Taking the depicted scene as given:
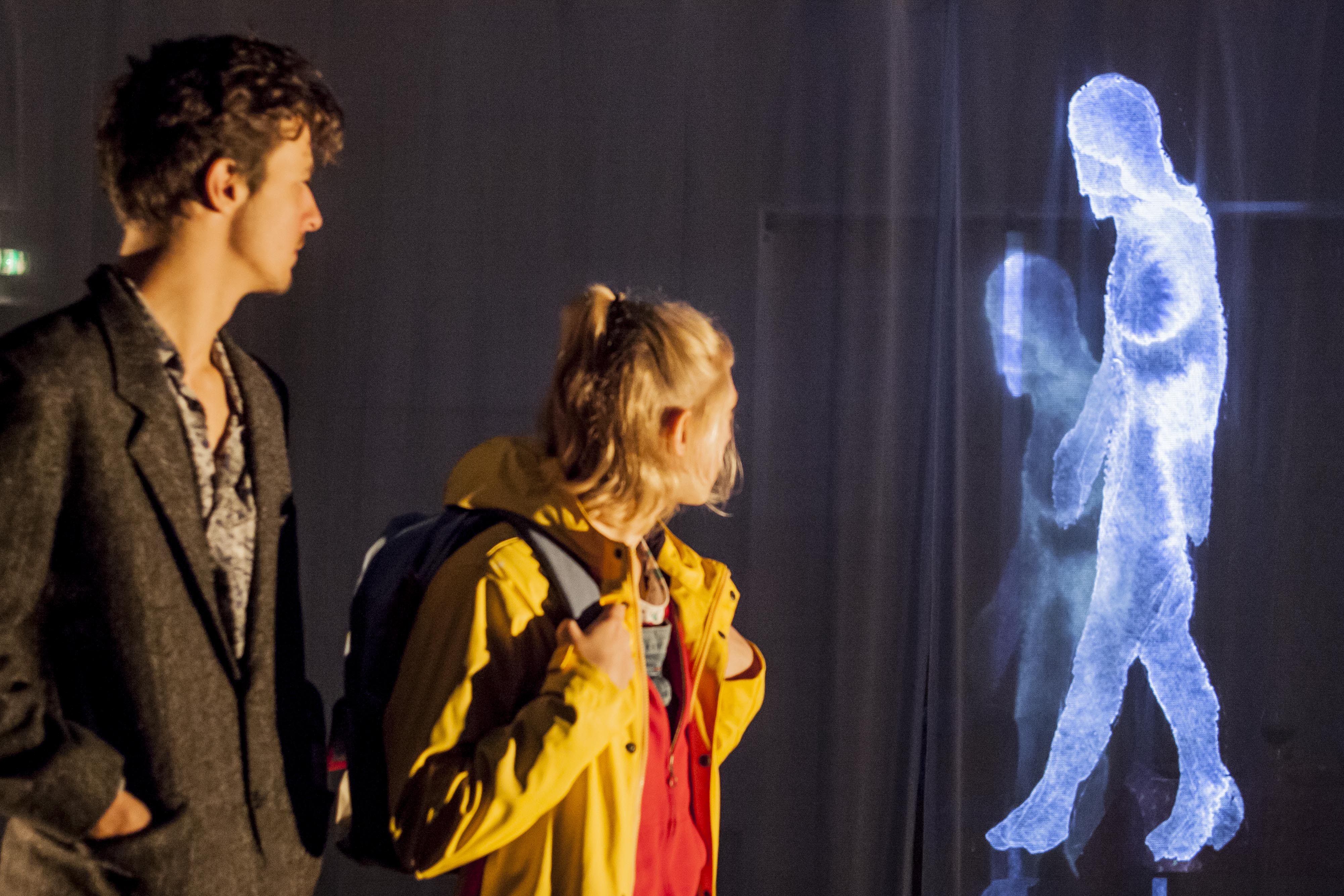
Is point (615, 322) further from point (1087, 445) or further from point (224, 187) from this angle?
point (1087, 445)

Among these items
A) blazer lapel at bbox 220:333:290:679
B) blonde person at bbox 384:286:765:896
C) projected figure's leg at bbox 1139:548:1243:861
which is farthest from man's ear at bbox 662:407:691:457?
projected figure's leg at bbox 1139:548:1243:861

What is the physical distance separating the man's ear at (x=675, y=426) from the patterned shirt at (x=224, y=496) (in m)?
0.48

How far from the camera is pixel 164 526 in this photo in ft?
3.02

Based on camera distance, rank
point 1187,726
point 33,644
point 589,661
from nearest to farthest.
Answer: point 33,644
point 589,661
point 1187,726

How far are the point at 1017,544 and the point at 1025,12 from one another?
1.25 meters

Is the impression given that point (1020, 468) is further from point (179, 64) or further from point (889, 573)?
point (179, 64)

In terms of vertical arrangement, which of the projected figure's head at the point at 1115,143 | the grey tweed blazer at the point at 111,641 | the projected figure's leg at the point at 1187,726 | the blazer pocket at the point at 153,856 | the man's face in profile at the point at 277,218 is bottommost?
the projected figure's leg at the point at 1187,726

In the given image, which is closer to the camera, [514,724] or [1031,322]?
[514,724]

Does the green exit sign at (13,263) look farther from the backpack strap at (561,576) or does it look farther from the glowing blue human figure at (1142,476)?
the glowing blue human figure at (1142,476)

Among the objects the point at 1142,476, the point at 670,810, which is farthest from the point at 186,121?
the point at 1142,476

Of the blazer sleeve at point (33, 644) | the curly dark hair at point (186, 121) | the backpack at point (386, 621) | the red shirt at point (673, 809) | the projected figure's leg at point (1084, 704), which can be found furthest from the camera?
the projected figure's leg at point (1084, 704)

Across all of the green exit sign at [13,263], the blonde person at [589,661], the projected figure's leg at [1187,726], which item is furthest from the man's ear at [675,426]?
the green exit sign at [13,263]

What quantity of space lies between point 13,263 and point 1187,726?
2829 mm

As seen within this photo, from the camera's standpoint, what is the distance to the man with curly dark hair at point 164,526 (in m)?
0.86
